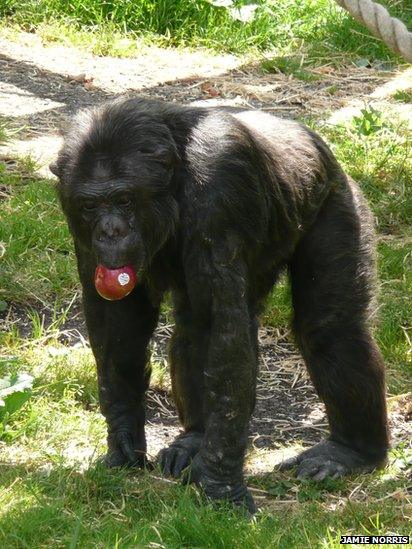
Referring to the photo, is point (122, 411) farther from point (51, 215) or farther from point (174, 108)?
point (51, 215)

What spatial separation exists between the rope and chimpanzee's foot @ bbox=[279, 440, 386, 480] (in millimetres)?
2182

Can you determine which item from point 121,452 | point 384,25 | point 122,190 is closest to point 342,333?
point 121,452

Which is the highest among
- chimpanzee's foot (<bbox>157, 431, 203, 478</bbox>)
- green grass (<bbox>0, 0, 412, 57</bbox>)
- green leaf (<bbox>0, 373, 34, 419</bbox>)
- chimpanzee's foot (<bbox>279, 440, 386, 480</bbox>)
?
green grass (<bbox>0, 0, 412, 57</bbox>)

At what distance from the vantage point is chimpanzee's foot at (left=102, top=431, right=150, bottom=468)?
566cm

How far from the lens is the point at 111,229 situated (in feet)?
16.6

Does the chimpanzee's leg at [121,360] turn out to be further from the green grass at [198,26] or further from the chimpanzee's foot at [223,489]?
the green grass at [198,26]

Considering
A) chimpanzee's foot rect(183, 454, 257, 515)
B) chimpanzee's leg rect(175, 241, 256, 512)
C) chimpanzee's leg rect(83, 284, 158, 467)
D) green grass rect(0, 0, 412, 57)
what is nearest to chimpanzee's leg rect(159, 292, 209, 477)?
chimpanzee's leg rect(83, 284, 158, 467)

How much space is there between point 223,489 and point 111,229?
131 cm

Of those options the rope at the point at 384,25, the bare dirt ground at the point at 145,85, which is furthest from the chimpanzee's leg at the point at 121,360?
the bare dirt ground at the point at 145,85

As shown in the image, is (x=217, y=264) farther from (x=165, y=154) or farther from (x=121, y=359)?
(x=121, y=359)

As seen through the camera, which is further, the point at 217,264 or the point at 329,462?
the point at 329,462

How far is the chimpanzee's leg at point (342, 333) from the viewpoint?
5.82 metres

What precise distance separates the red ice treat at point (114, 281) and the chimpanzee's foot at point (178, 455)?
3.78 ft

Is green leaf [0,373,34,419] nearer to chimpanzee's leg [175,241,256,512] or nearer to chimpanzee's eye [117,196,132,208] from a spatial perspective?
chimpanzee's leg [175,241,256,512]
